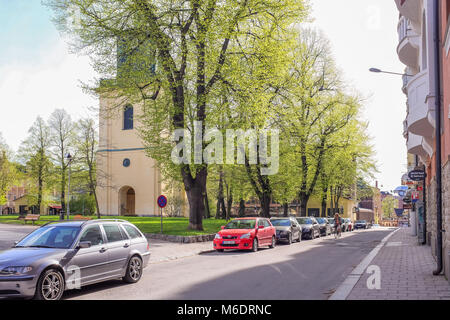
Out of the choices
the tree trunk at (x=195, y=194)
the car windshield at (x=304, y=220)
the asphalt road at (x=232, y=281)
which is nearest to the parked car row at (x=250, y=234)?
the asphalt road at (x=232, y=281)

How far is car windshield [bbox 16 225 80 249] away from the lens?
9.34m

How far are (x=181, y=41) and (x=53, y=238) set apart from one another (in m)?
16.8

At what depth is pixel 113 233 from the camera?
34.8 feet

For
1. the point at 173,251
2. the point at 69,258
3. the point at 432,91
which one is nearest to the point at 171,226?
the point at 173,251

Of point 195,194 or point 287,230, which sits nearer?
point 287,230

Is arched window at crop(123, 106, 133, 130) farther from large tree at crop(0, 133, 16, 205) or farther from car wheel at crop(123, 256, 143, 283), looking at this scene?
car wheel at crop(123, 256, 143, 283)

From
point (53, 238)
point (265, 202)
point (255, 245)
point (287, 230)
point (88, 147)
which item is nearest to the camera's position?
point (53, 238)

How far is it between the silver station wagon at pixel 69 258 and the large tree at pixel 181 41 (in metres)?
14.4

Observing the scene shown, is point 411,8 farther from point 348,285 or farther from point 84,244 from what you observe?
point 84,244

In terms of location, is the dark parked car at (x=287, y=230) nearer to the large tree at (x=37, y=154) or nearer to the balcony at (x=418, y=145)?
the balcony at (x=418, y=145)

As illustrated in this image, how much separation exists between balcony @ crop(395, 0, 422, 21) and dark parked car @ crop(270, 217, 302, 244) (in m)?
12.2

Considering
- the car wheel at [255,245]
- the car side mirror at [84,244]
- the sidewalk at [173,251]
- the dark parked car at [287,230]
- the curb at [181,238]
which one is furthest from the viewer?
the dark parked car at [287,230]

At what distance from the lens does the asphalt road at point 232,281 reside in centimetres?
917
